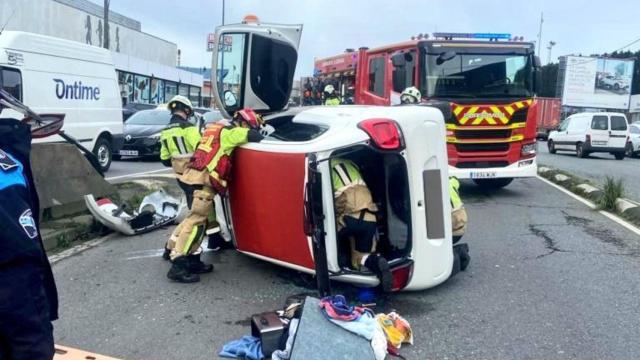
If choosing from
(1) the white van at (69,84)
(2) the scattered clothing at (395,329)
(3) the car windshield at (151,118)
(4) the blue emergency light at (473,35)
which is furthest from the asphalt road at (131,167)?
(2) the scattered clothing at (395,329)

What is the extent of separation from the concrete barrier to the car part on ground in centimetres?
22

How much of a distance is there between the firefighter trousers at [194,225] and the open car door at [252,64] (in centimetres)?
136

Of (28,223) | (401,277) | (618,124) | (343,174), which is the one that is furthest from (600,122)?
(28,223)

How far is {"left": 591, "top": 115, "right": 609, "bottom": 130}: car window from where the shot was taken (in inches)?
847

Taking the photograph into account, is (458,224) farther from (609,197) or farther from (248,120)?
(609,197)

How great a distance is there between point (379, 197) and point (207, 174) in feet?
4.67

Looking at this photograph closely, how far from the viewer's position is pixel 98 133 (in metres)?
12.8

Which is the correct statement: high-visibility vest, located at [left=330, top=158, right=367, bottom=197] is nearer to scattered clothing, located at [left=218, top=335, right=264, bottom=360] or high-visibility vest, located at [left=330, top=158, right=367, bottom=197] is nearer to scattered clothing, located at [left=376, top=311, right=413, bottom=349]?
scattered clothing, located at [left=376, top=311, right=413, bottom=349]

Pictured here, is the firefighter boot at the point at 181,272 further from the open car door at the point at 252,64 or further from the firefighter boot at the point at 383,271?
the open car door at the point at 252,64

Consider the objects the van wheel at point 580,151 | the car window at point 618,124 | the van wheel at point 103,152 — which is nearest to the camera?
the van wheel at point 103,152

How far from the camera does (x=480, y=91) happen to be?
32.4 ft

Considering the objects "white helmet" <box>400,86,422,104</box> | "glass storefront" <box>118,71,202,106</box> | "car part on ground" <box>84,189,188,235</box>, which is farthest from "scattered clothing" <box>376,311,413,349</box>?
"glass storefront" <box>118,71,202,106</box>

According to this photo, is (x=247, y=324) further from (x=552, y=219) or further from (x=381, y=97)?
(x=381, y=97)

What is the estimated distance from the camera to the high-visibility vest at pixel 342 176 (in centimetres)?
453
